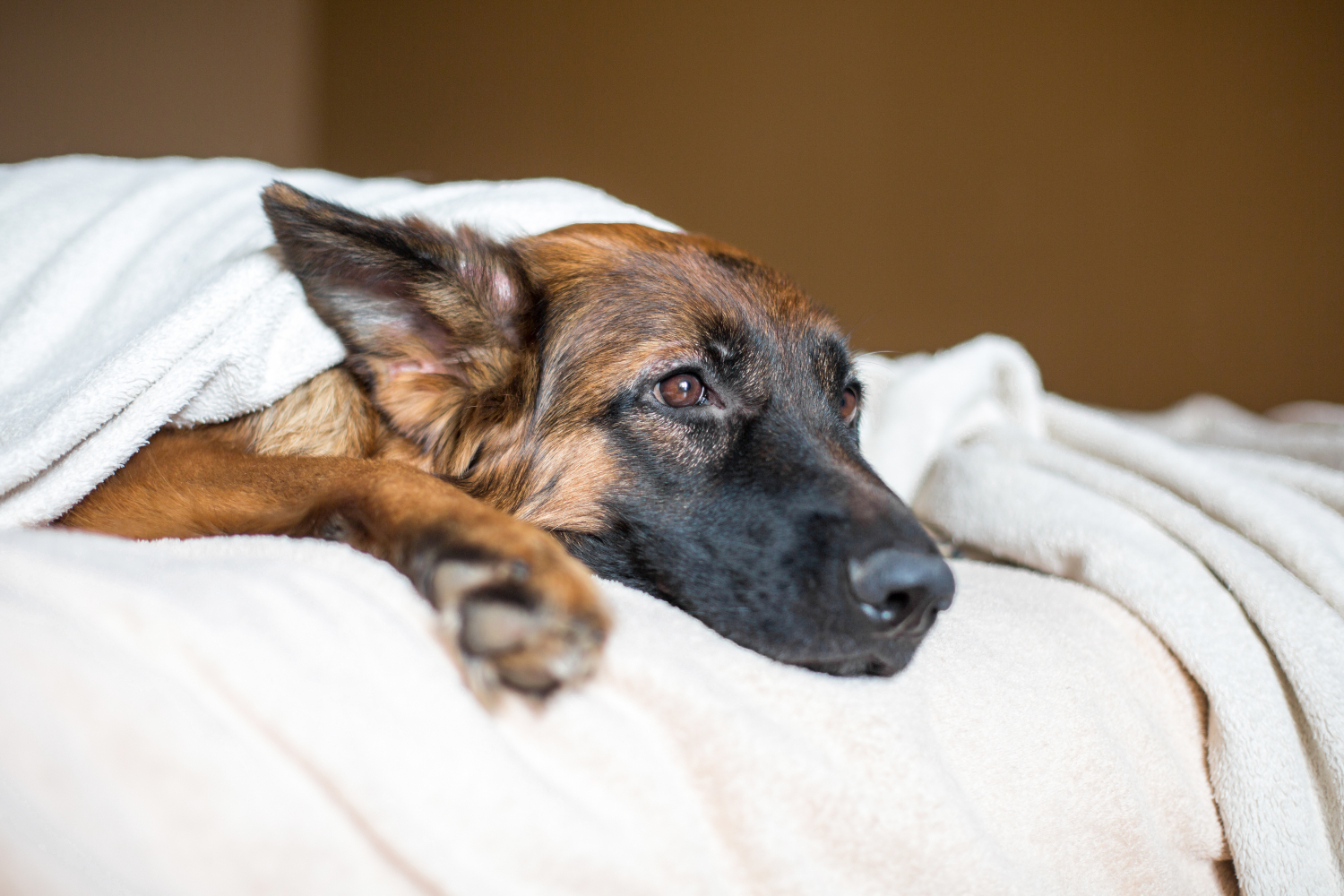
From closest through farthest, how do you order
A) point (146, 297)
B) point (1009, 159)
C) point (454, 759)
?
point (454, 759) → point (146, 297) → point (1009, 159)

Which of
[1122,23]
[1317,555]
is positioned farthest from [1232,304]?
[1317,555]

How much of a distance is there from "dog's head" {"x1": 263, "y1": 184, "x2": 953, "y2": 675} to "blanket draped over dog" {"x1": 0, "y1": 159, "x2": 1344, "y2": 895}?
0.12m

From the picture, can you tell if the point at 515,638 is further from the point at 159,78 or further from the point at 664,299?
the point at 159,78

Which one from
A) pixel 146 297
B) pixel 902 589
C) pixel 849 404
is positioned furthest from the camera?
pixel 849 404

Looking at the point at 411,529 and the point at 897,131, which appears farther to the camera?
the point at 897,131

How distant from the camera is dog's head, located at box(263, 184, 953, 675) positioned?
1.00 m

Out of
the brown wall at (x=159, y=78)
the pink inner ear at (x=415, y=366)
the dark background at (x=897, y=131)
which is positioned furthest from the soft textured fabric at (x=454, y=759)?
the brown wall at (x=159, y=78)

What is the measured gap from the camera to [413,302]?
1170 mm

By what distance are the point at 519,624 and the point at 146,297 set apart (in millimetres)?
1097

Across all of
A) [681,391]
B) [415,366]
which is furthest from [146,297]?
[681,391]

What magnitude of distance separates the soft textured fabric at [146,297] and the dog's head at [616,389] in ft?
0.38

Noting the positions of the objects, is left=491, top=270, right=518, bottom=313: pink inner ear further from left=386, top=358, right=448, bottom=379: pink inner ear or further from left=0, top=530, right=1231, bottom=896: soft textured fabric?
left=0, top=530, right=1231, bottom=896: soft textured fabric

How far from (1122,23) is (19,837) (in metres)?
4.08

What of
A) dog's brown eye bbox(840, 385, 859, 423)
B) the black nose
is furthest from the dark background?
the black nose
